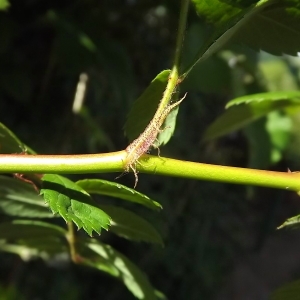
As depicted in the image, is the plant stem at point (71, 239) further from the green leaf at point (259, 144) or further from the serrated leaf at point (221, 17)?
the green leaf at point (259, 144)

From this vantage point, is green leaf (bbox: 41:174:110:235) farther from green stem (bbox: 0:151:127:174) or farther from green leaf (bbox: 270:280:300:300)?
green leaf (bbox: 270:280:300:300)

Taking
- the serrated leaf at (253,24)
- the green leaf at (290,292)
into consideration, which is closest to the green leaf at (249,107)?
the serrated leaf at (253,24)

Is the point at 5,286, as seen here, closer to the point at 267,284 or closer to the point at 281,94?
the point at 281,94

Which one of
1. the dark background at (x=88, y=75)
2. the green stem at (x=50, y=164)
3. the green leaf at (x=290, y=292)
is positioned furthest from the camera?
the dark background at (x=88, y=75)

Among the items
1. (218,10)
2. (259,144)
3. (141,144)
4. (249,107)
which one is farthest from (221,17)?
(259,144)

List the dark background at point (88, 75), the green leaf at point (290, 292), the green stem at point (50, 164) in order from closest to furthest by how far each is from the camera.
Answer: the green stem at point (50, 164), the green leaf at point (290, 292), the dark background at point (88, 75)

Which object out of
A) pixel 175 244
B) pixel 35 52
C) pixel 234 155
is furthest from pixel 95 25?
pixel 234 155
